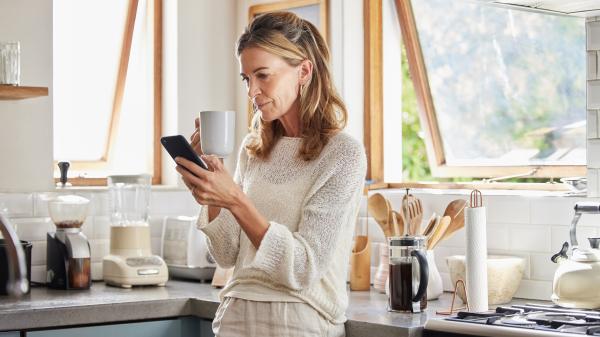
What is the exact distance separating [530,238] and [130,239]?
155 centimetres

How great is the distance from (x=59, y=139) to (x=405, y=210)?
1.67m

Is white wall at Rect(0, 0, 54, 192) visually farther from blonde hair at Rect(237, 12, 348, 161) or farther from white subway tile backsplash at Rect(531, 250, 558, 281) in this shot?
white subway tile backsplash at Rect(531, 250, 558, 281)

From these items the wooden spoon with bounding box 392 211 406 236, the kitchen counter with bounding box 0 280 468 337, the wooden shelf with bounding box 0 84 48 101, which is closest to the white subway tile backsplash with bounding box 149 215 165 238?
the kitchen counter with bounding box 0 280 468 337

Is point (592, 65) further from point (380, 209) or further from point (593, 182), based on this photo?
point (380, 209)

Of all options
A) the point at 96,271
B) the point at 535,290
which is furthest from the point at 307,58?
the point at 96,271

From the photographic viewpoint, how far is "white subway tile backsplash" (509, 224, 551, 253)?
3.46m

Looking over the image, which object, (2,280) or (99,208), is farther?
(99,208)

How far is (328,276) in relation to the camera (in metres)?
2.68

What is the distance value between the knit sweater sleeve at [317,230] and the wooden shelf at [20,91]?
59.7 inches

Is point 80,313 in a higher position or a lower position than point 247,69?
lower

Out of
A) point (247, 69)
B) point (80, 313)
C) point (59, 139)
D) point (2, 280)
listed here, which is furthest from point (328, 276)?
point (59, 139)

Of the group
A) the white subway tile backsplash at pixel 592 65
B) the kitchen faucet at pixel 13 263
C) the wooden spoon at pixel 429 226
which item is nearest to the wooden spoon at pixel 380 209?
the wooden spoon at pixel 429 226

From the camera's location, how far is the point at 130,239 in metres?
4.01

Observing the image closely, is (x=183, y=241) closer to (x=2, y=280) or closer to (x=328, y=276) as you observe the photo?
(x=2, y=280)
